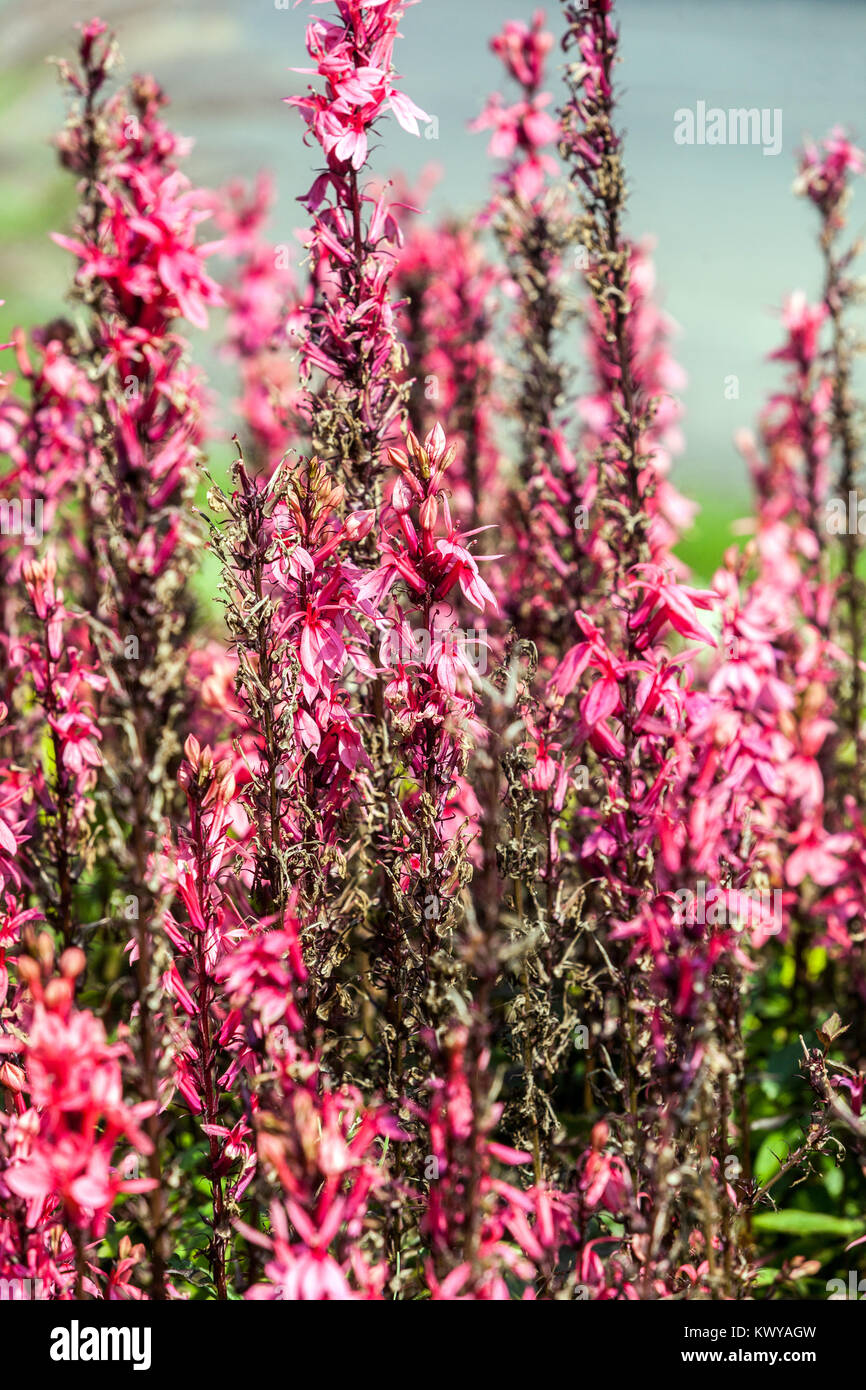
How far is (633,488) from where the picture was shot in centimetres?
288

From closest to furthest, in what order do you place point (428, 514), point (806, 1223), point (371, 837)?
point (428, 514), point (371, 837), point (806, 1223)

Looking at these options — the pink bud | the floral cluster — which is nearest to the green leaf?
the floral cluster

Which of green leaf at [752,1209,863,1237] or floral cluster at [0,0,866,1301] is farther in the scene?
green leaf at [752,1209,863,1237]

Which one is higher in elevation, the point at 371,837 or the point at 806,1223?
the point at 371,837

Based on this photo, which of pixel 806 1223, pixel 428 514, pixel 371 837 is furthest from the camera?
pixel 806 1223

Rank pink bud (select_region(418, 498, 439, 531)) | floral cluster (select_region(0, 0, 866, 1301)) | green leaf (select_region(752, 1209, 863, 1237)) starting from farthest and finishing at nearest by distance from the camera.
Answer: green leaf (select_region(752, 1209, 863, 1237)) → pink bud (select_region(418, 498, 439, 531)) → floral cluster (select_region(0, 0, 866, 1301))

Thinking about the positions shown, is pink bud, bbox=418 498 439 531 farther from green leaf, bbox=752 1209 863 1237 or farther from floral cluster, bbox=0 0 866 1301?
green leaf, bbox=752 1209 863 1237

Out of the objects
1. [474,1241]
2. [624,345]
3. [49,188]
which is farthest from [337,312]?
[49,188]

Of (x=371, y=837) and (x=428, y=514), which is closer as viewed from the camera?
(x=428, y=514)

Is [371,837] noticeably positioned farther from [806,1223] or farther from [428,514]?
[806,1223]

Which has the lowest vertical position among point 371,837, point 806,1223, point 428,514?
point 806,1223

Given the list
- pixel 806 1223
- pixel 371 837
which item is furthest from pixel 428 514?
pixel 806 1223

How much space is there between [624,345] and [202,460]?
3.81 ft
